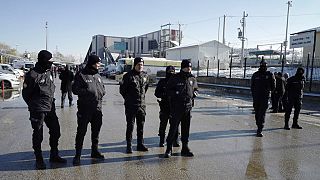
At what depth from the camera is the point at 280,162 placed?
6.41 metres

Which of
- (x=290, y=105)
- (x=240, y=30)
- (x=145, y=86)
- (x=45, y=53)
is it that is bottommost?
(x=290, y=105)

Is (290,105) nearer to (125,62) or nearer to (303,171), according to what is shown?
(303,171)

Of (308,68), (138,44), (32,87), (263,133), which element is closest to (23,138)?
(32,87)

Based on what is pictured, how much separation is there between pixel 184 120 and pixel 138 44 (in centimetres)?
10277

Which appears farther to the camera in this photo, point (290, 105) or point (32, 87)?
point (290, 105)

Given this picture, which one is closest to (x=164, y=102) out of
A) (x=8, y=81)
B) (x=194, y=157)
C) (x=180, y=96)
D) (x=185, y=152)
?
(x=180, y=96)

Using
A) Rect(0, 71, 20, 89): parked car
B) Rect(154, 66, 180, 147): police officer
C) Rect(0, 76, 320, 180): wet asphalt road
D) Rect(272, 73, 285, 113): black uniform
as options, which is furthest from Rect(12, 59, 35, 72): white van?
Rect(154, 66, 180, 147): police officer

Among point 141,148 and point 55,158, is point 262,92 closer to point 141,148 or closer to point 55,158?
point 141,148

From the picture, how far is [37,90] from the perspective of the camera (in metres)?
5.61

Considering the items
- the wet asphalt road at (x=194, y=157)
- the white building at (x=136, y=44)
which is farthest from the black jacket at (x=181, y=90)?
the white building at (x=136, y=44)

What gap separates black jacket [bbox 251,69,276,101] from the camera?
8945mm

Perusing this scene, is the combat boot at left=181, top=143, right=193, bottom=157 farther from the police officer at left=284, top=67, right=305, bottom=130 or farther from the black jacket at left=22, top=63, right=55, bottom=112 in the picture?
the police officer at left=284, top=67, right=305, bottom=130

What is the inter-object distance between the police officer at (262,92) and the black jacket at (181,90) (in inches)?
126

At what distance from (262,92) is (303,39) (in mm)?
17878
